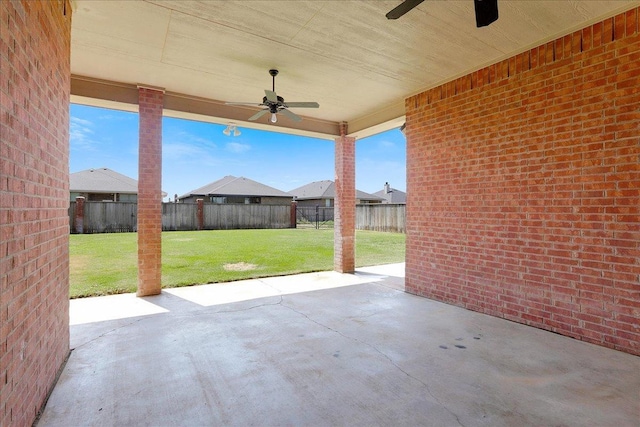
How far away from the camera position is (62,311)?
285 cm

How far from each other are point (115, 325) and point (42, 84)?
2.82m

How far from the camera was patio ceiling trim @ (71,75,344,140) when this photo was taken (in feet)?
15.5

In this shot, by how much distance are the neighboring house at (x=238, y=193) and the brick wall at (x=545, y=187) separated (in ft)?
67.9

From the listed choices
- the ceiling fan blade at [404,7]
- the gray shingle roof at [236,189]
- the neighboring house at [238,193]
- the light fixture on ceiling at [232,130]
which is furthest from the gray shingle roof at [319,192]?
the ceiling fan blade at [404,7]

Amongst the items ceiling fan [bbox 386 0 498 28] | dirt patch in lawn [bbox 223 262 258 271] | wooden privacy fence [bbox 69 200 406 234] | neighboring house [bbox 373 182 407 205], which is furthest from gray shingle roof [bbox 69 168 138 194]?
neighboring house [bbox 373 182 407 205]

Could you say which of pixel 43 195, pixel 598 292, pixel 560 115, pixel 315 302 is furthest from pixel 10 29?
pixel 598 292

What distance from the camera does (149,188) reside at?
510 centimetres

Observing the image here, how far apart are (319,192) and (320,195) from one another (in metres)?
0.93

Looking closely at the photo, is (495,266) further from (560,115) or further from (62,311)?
(62,311)

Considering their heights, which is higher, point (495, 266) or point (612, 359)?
point (495, 266)

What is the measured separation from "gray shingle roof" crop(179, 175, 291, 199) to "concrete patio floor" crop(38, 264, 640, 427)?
2021 centimetres

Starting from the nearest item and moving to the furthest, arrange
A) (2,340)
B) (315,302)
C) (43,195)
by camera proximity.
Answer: (2,340)
(43,195)
(315,302)

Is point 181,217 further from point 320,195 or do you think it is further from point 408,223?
point 320,195

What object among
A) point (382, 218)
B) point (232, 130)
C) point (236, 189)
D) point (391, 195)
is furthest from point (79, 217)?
point (391, 195)
